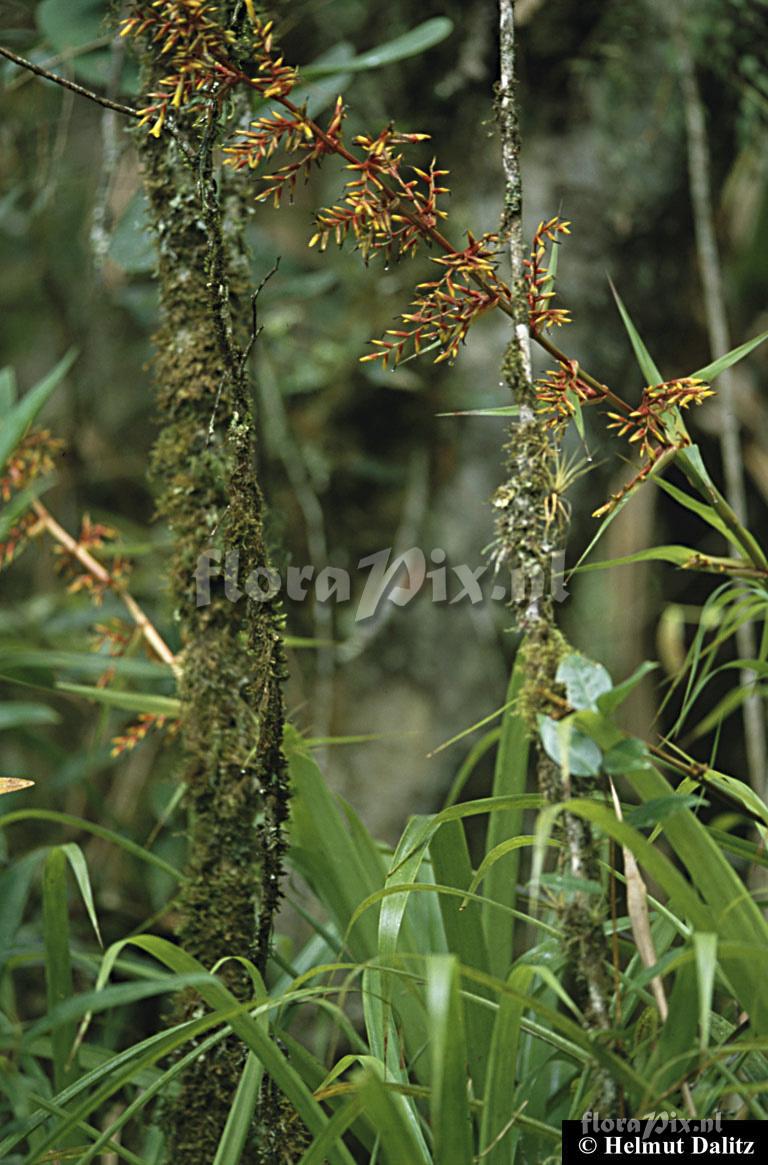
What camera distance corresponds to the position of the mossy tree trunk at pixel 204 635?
0.66 metres

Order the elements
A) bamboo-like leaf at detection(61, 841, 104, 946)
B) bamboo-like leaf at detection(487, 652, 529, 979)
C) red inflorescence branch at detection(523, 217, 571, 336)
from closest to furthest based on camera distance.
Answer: red inflorescence branch at detection(523, 217, 571, 336) → bamboo-like leaf at detection(61, 841, 104, 946) → bamboo-like leaf at detection(487, 652, 529, 979)

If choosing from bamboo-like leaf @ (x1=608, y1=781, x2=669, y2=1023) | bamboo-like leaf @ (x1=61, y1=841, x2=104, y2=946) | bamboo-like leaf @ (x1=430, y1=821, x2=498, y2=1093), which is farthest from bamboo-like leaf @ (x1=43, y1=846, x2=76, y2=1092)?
bamboo-like leaf @ (x1=608, y1=781, x2=669, y2=1023)

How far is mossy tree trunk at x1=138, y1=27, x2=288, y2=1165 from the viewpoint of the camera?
2.18 ft

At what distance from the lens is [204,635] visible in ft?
2.37

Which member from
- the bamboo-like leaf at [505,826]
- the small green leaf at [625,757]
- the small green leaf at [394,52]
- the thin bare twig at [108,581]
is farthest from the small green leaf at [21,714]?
the small green leaf at [625,757]

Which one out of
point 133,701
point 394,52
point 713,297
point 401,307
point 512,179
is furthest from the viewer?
point 401,307

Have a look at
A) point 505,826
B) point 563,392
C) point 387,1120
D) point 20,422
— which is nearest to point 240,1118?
point 387,1120

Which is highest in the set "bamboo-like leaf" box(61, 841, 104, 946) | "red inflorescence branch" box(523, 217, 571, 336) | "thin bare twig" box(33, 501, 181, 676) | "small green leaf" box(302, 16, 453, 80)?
"small green leaf" box(302, 16, 453, 80)

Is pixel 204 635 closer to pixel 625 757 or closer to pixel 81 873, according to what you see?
pixel 81 873

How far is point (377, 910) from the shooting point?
755 mm

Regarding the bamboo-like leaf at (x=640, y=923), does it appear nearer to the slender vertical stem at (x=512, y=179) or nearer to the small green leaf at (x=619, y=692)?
the small green leaf at (x=619, y=692)

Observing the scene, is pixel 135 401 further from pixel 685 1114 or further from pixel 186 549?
pixel 685 1114

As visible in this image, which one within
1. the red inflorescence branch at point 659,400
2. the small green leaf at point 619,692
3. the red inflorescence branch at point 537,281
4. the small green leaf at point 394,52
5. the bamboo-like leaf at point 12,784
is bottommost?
the bamboo-like leaf at point 12,784

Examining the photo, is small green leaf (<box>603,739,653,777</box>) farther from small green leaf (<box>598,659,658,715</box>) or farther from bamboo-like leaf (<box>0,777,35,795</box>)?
bamboo-like leaf (<box>0,777,35,795</box>)
